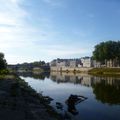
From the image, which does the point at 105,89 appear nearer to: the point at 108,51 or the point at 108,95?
the point at 108,95

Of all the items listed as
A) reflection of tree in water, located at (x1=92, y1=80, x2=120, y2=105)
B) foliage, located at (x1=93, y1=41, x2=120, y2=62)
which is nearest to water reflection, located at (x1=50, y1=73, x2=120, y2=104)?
reflection of tree in water, located at (x1=92, y1=80, x2=120, y2=105)

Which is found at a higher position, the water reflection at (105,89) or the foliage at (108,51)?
the foliage at (108,51)

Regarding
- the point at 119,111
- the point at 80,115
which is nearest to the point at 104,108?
the point at 119,111

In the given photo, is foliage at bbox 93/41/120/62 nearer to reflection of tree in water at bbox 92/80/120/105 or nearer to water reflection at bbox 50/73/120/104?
water reflection at bbox 50/73/120/104

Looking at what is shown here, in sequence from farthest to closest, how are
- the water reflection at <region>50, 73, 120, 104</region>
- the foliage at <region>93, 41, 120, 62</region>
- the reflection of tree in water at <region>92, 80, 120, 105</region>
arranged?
1. the foliage at <region>93, 41, 120, 62</region>
2. the water reflection at <region>50, 73, 120, 104</region>
3. the reflection of tree in water at <region>92, 80, 120, 105</region>

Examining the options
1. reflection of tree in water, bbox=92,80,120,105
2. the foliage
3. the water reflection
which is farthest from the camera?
the foliage

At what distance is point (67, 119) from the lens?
30953mm

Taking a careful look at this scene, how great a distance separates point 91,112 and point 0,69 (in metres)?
87.6

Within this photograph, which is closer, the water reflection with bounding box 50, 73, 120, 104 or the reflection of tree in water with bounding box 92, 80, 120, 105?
the reflection of tree in water with bounding box 92, 80, 120, 105

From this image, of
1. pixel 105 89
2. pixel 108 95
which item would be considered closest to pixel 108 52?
pixel 105 89

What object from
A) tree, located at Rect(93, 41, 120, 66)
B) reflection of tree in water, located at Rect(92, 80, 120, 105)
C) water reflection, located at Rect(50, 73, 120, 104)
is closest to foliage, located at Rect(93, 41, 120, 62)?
tree, located at Rect(93, 41, 120, 66)

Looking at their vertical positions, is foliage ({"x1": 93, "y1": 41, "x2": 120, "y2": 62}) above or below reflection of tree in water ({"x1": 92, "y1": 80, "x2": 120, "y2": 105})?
above

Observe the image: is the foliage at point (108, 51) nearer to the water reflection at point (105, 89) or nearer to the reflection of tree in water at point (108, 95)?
the water reflection at point (105, 89)

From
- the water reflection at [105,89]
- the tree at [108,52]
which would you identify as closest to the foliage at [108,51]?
the tree at [108,52]
